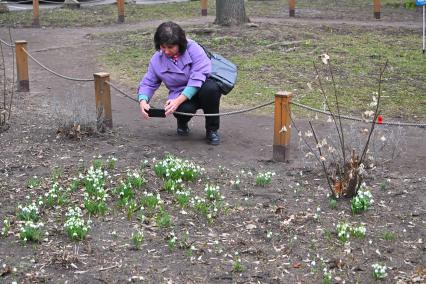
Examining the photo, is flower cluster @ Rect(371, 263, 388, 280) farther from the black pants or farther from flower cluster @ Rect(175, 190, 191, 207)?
the black pants

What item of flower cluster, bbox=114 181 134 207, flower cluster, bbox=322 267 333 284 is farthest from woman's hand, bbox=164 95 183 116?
flower cluster, bbox=322 267 333 284

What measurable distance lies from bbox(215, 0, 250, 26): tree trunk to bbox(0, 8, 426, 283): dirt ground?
5884 mm

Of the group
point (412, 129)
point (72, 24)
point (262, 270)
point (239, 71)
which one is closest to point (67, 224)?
point (262, 270)

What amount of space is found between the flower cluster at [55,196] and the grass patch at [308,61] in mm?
3435

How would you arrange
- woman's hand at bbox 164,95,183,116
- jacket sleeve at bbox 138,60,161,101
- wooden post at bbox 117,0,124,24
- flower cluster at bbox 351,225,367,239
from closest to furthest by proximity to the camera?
flower cluster at bbox 351,225,367,239 < woman's hand at bbox 164,95,183,116 < jacket sleeve at bbox 138,60,161,101 < wooden post at bbox 117,0,124,24

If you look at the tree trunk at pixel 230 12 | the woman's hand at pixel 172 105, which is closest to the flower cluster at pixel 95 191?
the woman's hand at pixel 172 105

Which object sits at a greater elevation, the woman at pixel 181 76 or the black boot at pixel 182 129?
the woman at pixel 181 76

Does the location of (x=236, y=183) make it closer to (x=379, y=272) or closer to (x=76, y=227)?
(x=76, y=227)

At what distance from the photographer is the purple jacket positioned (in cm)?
623

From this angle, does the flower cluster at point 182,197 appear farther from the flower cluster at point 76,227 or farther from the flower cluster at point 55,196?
the flower cluster at point 55,196

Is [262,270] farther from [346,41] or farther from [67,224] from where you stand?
[346,41]

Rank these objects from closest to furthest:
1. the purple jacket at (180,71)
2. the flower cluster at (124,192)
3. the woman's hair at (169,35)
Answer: the flower cluster at (124,192) → the woman's hair at (169,35) → the purple jacket at (180,71)

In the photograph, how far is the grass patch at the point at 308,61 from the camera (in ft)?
28.0

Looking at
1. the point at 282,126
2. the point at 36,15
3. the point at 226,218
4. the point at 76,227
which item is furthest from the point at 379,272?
the point at 36,15
